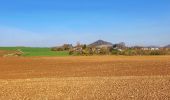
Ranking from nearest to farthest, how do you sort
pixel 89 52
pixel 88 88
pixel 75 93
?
pixel 75 93
pixel 88 88
pixel 89 52

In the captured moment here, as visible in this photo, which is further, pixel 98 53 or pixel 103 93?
pixel 98 53

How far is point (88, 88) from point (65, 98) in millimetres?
3558

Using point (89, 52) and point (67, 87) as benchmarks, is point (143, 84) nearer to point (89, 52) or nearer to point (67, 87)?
point (67, 87)

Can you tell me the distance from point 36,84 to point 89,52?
5486cm

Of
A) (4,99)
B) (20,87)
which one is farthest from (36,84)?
(4,99)

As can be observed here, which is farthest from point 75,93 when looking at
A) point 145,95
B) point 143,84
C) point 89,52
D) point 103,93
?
point 89,52

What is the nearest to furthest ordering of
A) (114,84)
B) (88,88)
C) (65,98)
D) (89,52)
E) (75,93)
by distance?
(65,98)
(75,93)
(88,88)
(114,84)
(89,52)

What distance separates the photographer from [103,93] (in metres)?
21.4

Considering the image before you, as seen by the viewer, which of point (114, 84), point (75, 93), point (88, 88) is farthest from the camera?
point (114, 84)

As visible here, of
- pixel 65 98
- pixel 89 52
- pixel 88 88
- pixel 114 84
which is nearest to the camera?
pixel 65 98

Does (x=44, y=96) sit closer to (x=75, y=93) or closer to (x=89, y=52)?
(x=75, y=93)

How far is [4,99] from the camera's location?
20219 millimetres

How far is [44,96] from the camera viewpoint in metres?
20.9

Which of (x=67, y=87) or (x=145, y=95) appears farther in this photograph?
(x=67, y=87)
